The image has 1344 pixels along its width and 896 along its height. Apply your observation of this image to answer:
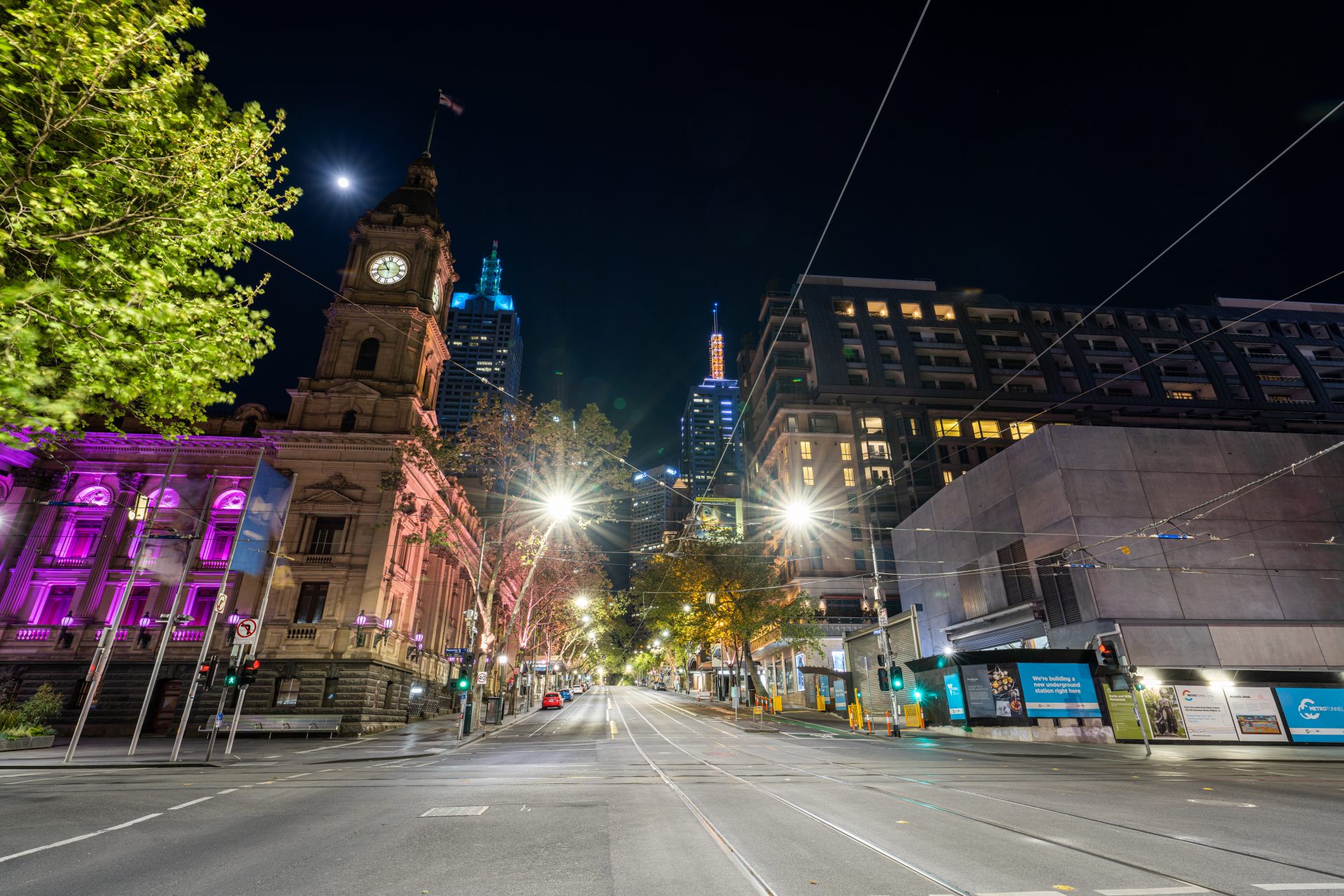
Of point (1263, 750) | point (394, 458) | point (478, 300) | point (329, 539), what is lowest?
point (1263, 750)

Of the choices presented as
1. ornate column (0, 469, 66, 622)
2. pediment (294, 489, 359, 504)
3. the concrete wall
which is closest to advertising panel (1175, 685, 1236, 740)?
the concrete wall

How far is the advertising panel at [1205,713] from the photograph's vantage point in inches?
987

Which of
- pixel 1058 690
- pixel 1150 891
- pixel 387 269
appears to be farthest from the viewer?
pixel 387 269

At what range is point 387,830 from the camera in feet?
26.2

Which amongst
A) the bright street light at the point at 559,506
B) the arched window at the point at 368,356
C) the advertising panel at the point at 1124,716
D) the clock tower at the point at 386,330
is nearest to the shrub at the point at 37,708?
the clock tower at the point at 386,330

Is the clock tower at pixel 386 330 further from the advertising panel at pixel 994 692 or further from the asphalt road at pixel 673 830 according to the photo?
the advertising panel at pixel 994 692

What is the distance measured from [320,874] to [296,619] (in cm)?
3153

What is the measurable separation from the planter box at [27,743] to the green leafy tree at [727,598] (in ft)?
109

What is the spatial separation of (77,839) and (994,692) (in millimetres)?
30869

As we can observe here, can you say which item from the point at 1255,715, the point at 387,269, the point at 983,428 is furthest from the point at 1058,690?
the point at 983,428

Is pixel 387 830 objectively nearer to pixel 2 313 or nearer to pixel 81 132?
pixel 2 313

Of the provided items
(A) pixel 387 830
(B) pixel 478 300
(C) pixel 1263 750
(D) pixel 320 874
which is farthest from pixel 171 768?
(B) pixel 478 300

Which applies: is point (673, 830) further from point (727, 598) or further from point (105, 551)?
point (727, 598)

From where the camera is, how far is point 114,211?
9742 mm
